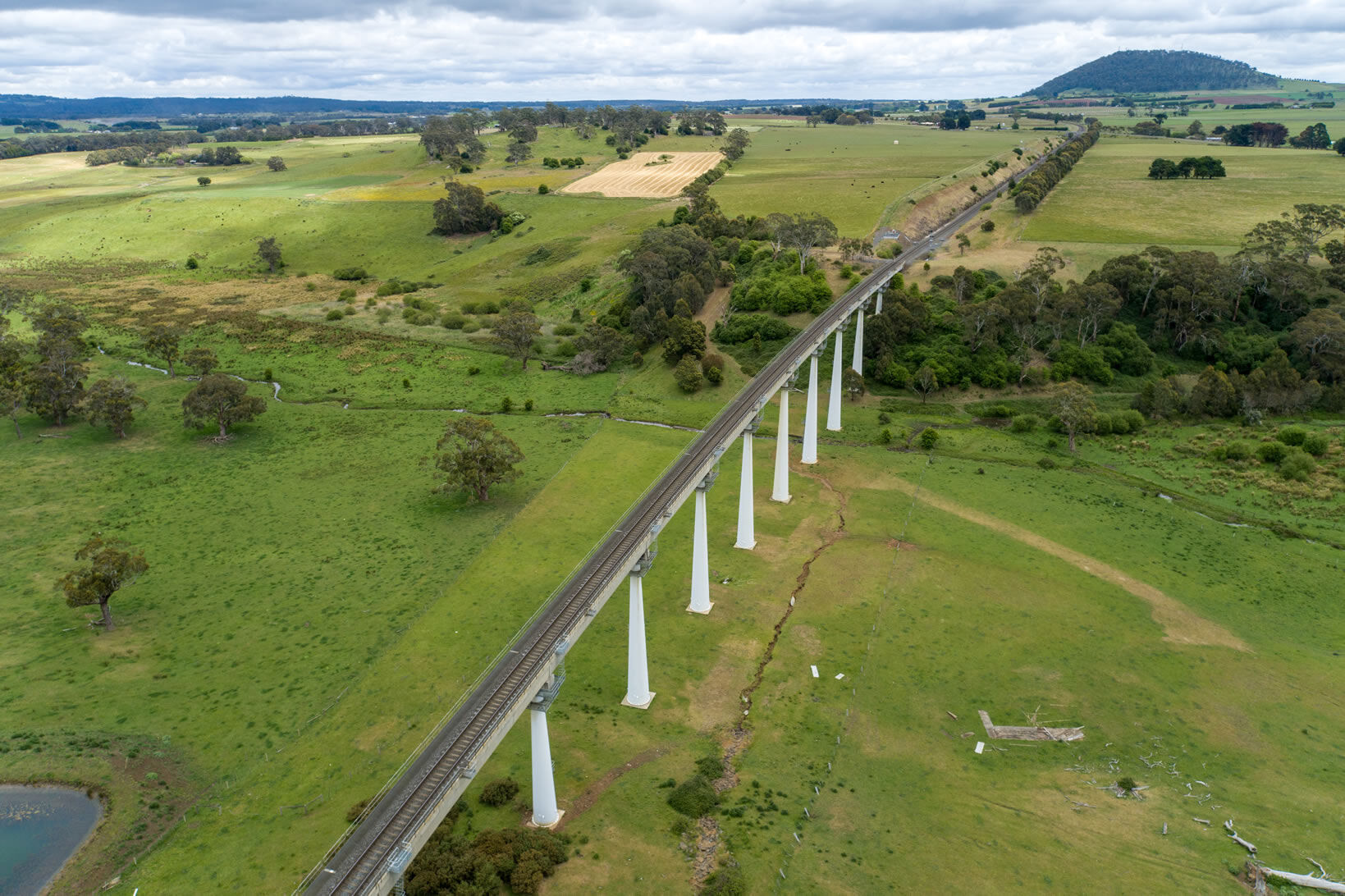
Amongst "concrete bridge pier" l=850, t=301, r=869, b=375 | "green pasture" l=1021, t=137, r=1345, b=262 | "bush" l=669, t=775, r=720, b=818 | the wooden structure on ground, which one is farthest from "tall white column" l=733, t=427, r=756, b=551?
"green pasture" l=1021, t=137, r=1345, b=262

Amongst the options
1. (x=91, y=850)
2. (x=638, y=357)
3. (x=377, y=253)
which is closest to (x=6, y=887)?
(x=91, y=850)

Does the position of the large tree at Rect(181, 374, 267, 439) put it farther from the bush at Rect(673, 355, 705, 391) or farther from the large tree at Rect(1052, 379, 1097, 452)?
the large tree at Rect(1052, 379, 1097, 452)

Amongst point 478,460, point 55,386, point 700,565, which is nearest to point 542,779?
point 700,565

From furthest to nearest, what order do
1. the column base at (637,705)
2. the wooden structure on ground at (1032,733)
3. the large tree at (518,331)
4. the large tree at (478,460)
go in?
1. the large tree at (518,331)
2. the large tree at (478,460)
3. the column base at (637,705)
4. the wooden structure on ground at (1032,733)

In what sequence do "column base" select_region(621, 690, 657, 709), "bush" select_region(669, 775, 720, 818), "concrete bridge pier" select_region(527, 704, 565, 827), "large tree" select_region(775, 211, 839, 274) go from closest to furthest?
"concrete bridge pier" select_region(527, 704, 565, 827), "bush" select_region(669, 775, 720, 818), "column base" select_region(621, 690, 657, 709), "large tree" select_region(775, 211, 839, 274)

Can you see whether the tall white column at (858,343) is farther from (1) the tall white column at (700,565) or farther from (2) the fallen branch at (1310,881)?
(2) the fallen branch at (1310,881)

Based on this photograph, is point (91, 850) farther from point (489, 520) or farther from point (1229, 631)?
point (1229, 631)

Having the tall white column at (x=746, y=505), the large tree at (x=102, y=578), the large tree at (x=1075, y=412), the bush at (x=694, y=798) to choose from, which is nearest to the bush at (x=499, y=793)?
the bush at (x=694, y=798)
